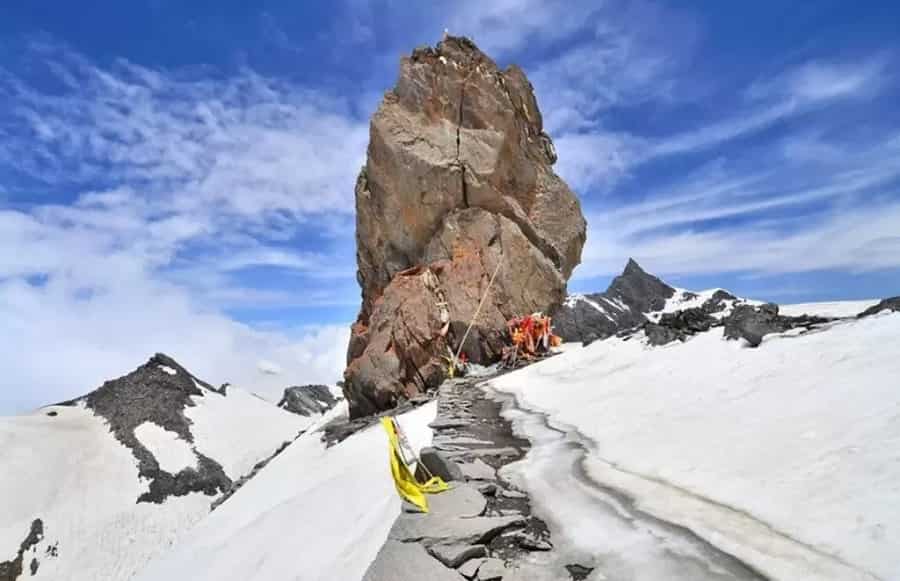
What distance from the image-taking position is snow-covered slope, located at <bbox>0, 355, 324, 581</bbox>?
1104 inches

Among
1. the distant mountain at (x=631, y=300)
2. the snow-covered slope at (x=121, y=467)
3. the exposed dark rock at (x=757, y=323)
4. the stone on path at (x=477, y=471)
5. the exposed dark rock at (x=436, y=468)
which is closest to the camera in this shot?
the exposed dark rock at (x=436, y=468)

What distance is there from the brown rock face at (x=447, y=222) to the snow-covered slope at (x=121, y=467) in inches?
693

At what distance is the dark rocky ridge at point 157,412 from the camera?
114 feet

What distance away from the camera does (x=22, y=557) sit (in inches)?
1034

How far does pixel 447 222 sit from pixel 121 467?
2879cm

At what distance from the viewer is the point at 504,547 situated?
3963 millimetres

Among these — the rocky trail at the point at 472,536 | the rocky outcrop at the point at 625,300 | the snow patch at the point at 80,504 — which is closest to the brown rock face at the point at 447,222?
the rocky trail at the point at 472,536

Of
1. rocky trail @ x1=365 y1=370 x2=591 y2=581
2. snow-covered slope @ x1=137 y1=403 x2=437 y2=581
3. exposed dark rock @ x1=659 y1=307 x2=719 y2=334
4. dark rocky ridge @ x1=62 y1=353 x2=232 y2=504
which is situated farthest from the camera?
dark rocky ridge @ x1=62 y1=353 x2=232 y2=504

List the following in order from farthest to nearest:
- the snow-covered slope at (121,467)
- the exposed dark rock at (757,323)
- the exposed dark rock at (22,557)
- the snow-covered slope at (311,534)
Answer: the snow-covered slope at (121,467) < the exposed dark rock at (22,557) < the exposed dark rock at (757,323) < the snow-covered slope at (311,534)

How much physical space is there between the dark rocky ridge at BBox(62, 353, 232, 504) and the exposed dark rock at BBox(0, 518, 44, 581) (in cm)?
536

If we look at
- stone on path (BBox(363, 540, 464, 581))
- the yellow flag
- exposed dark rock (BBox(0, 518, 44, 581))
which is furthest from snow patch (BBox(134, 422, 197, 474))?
stone on path (BBox(363, 540, 464, 581))

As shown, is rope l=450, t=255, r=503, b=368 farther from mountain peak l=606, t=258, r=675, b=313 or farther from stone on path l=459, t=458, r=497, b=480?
mountain peak l=606, t=258, r=675, b=313

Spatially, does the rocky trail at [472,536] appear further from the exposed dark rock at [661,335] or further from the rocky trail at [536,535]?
the exposed dark rock at [661,335]

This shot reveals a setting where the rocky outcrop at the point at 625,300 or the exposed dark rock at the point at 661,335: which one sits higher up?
the rocky outcrop at the point at 625,300
